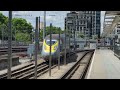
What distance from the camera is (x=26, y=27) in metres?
114

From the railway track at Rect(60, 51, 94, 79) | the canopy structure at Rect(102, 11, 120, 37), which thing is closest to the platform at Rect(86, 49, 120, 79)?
the railway track at Rect(60, 51, 94, 79)

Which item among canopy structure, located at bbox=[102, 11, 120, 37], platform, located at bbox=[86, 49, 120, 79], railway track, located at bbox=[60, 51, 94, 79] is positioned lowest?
railway track, located at bbox=[60, 51, 94, 79]

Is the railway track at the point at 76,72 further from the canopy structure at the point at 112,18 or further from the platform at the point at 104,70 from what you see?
the canopy structure at the point at 112,18

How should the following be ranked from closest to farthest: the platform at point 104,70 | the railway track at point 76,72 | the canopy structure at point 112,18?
the platform at point 104,70 → the railway track at point 76,72 → the canopy structure at point 112,18

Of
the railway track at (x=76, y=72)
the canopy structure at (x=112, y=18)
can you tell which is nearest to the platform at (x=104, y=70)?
the railway track at (x=76, y=72)

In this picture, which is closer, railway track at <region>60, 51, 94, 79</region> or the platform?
the platform

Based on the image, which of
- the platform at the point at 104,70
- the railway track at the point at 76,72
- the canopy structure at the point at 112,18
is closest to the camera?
the platform at the point at 104,70

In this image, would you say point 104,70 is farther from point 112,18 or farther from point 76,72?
point 112,18

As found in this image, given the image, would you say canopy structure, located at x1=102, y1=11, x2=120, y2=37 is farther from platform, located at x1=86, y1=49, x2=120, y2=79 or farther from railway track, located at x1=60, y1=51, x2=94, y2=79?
railway track, located at x1=60, y1=51, x2=94, y2=79

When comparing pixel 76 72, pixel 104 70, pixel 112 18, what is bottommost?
pixel 76 72

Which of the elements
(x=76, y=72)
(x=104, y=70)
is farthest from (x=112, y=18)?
(x=104, y=70)
